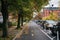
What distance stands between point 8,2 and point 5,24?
2717 millimetres

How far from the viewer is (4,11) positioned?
24453 mm

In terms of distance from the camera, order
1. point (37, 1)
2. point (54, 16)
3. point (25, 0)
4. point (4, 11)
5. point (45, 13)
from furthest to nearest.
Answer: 1. point (45, 13)
2. point (54, 16)
3. point (37, 1)
4. point (4, 11)
5. point (25, 0)

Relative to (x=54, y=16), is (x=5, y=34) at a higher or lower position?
higher

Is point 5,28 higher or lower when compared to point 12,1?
lower

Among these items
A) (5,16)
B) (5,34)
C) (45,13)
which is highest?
(5,16)

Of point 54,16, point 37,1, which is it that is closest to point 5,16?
point 37,1

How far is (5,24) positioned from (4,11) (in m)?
1.74

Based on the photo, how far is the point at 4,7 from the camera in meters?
24.1

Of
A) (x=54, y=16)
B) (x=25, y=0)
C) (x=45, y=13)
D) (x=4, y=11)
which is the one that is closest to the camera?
(x=25, y=0)

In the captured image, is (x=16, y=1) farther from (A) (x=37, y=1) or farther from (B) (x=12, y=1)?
(A) (x=37, y=1)

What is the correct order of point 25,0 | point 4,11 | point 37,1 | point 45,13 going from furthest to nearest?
point 45,13
point 37,1
point 4,11
point 25,0

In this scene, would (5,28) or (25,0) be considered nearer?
(25,0)

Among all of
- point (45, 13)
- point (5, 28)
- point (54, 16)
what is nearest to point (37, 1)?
point (5, 28)

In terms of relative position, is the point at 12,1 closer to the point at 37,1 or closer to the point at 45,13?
the point at 37,1
